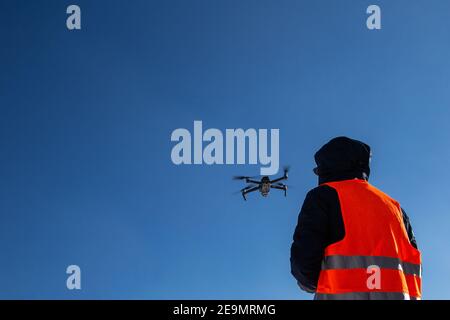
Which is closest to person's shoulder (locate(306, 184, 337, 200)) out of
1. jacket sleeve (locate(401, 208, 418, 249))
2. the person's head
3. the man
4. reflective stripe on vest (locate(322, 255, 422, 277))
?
the man

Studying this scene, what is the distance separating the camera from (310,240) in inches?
226

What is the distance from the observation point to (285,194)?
55.1m

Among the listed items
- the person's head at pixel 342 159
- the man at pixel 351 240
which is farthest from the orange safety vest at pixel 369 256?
the person's head at pixel 342 159

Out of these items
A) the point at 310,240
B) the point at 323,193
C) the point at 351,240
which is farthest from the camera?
the point at 323,193

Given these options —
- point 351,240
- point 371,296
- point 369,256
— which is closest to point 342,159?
point 351,240

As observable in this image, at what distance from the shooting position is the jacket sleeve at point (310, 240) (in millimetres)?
5746

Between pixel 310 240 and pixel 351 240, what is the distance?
355 mm

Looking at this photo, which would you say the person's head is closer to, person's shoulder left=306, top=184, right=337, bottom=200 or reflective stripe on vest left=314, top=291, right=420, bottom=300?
person's shoulder left=306, top=184, right=337, bottom=200

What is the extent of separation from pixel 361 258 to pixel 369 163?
1033 mm

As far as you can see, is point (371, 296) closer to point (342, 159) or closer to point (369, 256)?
point (369, 256)

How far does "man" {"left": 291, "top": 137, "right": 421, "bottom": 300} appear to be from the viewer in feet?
18.2
